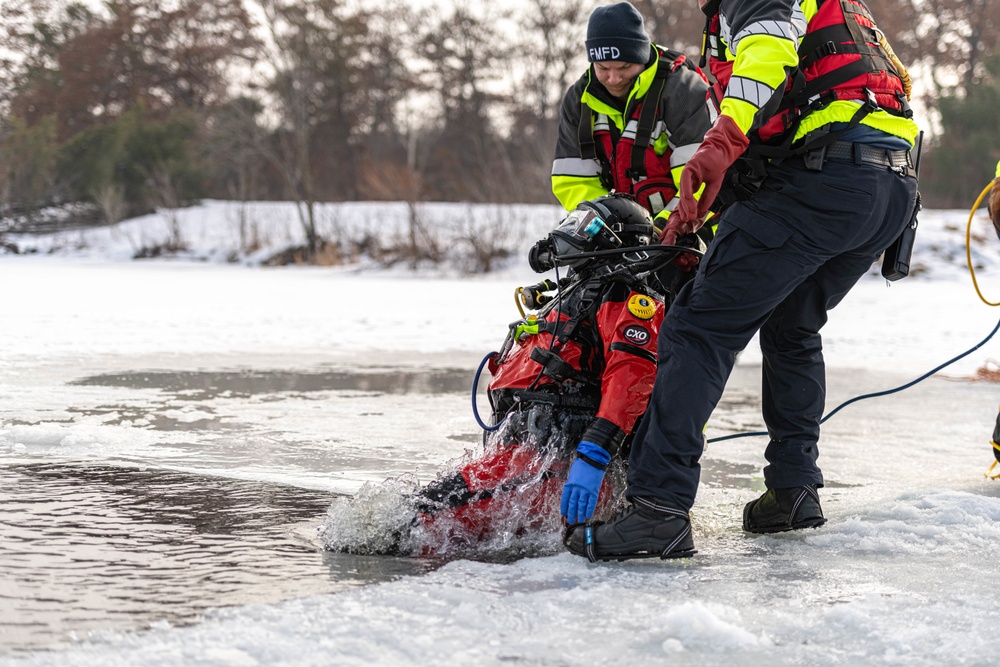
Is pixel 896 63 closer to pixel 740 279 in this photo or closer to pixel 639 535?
pixel 740 279

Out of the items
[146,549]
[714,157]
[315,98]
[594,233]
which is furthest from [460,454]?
[315,98]

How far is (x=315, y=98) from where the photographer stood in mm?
35125

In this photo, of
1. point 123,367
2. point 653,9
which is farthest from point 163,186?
point 123,367

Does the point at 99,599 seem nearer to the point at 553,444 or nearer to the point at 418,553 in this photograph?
the point at 418,553

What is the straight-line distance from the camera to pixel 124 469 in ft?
12.8

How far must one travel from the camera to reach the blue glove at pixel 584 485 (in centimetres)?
288

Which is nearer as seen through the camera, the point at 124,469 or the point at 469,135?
the point at 124,469

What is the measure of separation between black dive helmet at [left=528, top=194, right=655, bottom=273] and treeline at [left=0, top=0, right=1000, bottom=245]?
19422 millimetres

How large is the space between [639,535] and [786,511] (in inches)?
26.9

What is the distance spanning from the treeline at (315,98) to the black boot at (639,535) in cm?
1999

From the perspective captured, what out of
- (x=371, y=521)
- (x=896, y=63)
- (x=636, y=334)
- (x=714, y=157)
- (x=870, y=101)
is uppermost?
(x=896, y=63)

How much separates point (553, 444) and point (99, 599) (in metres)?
1.31

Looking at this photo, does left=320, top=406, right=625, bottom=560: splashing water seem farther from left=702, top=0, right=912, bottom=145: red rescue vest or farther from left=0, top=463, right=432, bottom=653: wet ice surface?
left=702, top=0, right=912, bottom=145: red rescue vest

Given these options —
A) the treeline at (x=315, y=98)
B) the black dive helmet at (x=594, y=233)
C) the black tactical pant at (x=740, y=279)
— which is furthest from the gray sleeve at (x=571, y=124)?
the treeline at (x=315, y=98)
